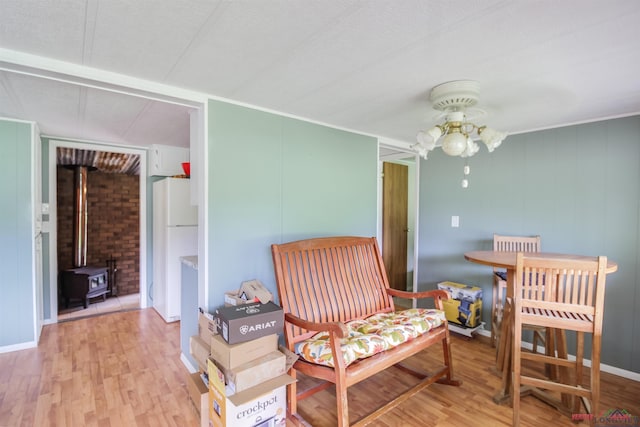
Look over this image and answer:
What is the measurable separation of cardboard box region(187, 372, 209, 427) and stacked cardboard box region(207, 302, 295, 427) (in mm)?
47

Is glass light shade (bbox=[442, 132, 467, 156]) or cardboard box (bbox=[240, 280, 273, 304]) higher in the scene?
glass light shade (bbox=[442, 132, 467, 156])

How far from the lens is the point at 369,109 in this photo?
2.48 metres

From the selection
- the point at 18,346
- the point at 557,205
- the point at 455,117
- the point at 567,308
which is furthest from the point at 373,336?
the point at 18,346

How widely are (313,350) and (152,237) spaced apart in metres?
3.23

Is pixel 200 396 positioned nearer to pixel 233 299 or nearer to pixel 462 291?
pixel 233 299

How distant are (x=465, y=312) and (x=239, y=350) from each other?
243cm

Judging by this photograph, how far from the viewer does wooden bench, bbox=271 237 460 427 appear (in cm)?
178

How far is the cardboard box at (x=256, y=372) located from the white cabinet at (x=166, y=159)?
3048 mm

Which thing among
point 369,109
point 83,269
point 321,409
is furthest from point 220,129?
point 83,269

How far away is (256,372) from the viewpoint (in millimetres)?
1711

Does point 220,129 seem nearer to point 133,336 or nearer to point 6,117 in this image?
point 6,117

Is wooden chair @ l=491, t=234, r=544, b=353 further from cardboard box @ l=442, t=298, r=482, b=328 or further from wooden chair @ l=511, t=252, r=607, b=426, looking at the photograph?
wooden chair @ l=511, t=252, r=607, b=426

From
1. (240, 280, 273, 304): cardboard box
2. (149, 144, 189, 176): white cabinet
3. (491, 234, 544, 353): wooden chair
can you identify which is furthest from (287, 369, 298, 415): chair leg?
(149, 144, 189, 176): white cabinet

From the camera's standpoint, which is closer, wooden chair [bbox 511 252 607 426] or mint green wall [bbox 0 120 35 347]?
wooden chair [bbox 511 252 607 426]
